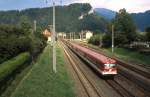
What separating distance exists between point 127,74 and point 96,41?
3355 inches

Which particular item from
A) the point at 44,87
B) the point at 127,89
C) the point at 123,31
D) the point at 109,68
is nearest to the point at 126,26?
the point at 123,31

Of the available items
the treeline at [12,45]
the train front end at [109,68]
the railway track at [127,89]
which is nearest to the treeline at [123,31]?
the treeline at [12,45]

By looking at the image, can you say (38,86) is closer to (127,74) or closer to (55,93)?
(55,93)

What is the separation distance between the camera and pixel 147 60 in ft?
196

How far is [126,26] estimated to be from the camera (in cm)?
9200

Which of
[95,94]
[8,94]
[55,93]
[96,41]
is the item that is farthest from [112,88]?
[96,41]

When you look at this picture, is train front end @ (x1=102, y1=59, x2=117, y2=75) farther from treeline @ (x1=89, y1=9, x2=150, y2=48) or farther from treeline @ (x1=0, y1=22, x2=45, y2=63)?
treeline @ (x1=89, y1=9, x2=150, y2=48)

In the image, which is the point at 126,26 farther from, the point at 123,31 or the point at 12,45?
the point at 12,45

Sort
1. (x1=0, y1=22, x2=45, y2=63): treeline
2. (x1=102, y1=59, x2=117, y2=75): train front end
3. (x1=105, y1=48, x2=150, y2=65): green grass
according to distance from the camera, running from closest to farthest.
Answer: (x1=102, y1=59, x2=117, y2=75): train front end
(x1=0, y1=22, x2=45, y2=63): treeline
(x1=105, y1=48, x2=150, y2=65): green grass

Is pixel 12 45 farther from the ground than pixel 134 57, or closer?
farther from the ground

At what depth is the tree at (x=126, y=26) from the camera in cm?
9131

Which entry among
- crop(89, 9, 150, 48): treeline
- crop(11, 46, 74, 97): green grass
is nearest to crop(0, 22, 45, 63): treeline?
crop(11, 46, 74, 97): green grass

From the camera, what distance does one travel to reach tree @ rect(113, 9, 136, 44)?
3595 inches

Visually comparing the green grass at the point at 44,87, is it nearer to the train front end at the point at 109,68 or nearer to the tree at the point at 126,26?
the train front end at the point at 109,68
